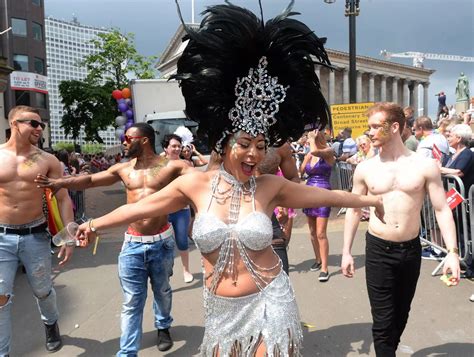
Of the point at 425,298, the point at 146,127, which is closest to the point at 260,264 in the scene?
the point at 146,127

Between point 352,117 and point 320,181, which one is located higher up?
point 352,117

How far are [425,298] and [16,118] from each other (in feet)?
15.6

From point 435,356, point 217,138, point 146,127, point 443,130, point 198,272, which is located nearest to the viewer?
point 217,138

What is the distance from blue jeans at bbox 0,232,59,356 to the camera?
366 cm

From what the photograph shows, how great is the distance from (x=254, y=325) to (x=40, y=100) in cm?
5012

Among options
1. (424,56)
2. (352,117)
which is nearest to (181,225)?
(352,117)

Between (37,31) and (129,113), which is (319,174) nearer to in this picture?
(129,113)

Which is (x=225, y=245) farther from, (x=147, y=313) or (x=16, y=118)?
(x=147, y=313)

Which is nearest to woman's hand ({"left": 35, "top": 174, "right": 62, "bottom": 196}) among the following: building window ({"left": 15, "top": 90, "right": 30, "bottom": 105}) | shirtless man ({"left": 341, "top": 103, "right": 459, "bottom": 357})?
shirtless man ({"left": 341, "top": 103, "right": 459, "bottom": 357})

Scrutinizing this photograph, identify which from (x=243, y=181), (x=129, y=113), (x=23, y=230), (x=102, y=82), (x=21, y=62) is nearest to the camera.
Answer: (x=243, y=181)

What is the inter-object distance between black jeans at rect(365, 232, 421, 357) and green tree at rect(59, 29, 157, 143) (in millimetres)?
25559

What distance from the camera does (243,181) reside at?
244 cm

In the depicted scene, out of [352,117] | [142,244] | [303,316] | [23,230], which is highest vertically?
[352,117]

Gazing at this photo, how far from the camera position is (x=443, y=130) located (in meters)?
7.69
